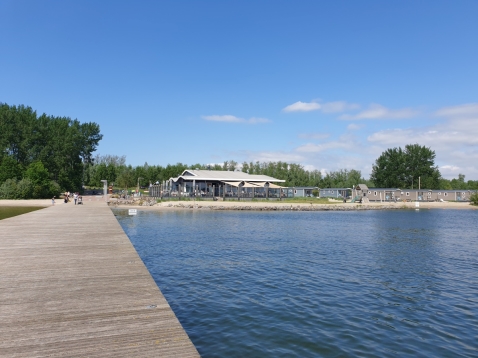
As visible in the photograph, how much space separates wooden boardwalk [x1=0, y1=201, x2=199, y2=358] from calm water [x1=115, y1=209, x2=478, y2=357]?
1.55 meters

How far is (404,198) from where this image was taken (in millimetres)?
76062

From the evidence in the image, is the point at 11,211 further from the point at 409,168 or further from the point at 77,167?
the point at 409,168

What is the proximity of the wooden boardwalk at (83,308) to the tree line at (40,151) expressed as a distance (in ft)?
161

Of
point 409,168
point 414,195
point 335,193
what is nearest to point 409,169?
point 409,168

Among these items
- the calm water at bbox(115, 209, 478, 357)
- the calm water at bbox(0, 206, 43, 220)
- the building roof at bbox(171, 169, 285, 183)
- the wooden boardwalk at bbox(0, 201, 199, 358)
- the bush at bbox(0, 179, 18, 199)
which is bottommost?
the calm water at bbox(115, 209, 478, 357)

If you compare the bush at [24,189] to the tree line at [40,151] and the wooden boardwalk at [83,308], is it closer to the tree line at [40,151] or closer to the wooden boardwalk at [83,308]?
the tree line at [40,151]

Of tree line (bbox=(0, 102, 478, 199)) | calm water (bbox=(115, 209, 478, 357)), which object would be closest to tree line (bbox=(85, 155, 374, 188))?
tree line (bbox=(0, 102, 478, 199))

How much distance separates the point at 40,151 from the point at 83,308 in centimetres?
6568

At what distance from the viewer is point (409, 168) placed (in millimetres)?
96375

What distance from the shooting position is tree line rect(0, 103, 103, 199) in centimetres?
5422

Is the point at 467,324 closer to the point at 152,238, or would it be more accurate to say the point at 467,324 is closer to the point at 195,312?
the point at 195,312

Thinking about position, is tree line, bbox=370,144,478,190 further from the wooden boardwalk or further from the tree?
the wooden boardwalk

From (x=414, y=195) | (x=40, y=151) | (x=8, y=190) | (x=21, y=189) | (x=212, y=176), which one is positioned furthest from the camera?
(x=414, y=195)

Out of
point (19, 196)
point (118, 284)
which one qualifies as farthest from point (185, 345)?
point (19, 196)
